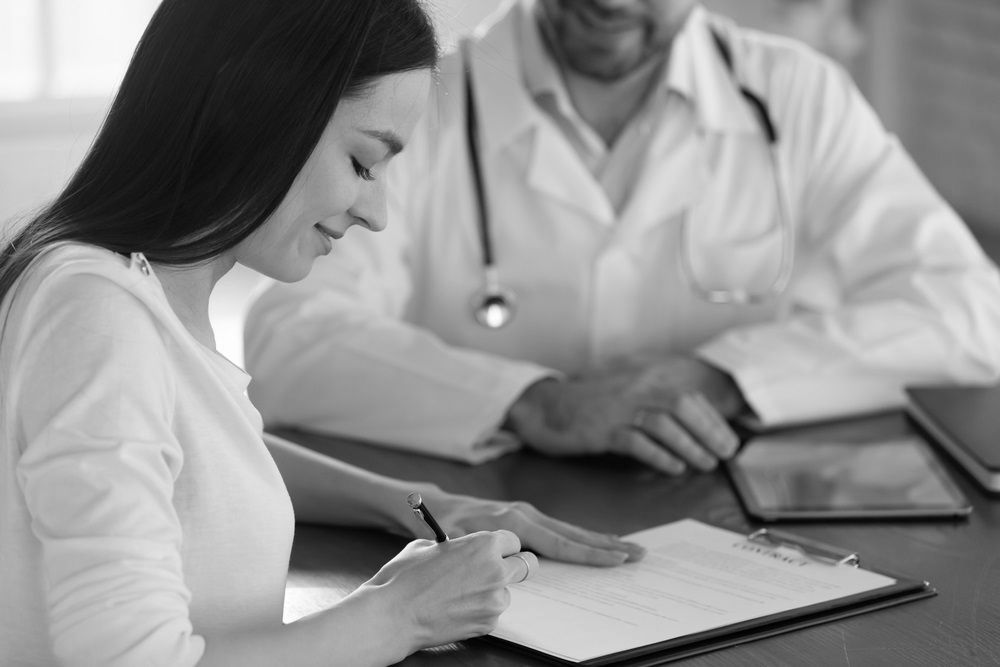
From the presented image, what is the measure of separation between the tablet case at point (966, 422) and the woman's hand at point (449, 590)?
67 cm

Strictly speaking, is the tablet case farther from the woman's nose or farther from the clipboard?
the woman's nose

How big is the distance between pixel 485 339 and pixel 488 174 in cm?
25

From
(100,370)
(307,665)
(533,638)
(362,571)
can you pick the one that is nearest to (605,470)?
(362,571)

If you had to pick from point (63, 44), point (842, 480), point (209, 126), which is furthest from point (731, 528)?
point (63, 44)

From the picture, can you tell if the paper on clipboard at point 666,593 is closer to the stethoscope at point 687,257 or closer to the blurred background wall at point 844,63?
the stethoscope at point 687,257

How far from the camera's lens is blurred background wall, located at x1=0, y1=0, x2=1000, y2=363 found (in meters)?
3.06

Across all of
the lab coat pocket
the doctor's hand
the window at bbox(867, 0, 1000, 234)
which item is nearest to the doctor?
the lab coat pocket

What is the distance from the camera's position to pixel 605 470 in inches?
58.3

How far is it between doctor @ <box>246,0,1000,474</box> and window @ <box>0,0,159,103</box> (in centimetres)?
261

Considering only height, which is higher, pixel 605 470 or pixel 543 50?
pixel 543 50

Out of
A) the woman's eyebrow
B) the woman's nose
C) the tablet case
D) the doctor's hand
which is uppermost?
the woman's eyebrow

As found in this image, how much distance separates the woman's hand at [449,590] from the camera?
92 centimetres

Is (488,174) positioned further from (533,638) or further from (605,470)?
(533,638)

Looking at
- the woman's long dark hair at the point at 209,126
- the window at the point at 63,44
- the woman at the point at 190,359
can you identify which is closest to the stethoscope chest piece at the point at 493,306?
the woman at the point at 190,359
